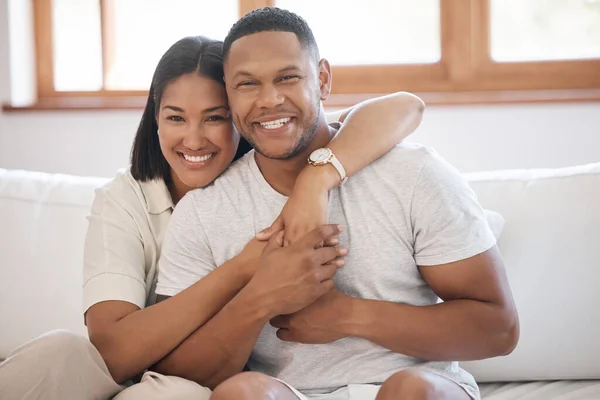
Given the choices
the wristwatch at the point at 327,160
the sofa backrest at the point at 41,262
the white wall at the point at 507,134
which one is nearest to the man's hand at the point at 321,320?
the wristwatch at the point at 327,160

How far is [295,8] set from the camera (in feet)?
10.00

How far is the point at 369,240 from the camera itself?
5.30ft

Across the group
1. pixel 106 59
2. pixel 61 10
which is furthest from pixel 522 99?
pixel 61 10

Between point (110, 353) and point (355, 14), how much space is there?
5.93ft

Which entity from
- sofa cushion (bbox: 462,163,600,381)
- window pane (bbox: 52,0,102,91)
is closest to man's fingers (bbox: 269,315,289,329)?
sofa cushion (bbox: 462,163,600,381)

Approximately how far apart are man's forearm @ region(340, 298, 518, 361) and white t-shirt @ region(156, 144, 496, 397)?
7 cm

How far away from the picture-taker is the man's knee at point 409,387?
133 cm

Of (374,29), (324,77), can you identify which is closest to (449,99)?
(374,29)

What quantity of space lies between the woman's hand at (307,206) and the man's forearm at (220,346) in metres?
0.15

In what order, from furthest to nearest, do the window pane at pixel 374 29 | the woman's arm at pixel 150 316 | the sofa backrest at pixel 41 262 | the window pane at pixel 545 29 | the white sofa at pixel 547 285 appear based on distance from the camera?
the window pane at pixel 374 29 → the window pane at pixel 545 29 → the sofa backrest at pixel 41 262 → the white sofa at pixel 547 285 → the woman's arm at pixel 150 316

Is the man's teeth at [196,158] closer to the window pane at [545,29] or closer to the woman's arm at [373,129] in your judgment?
the woman's arm at [373,129]

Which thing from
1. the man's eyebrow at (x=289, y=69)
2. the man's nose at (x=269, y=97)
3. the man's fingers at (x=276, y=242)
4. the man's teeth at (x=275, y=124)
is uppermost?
the man's eyebrow at (x=289, y=69)

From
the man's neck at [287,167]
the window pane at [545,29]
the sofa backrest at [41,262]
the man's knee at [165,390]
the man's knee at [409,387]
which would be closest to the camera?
the man's knee at [409,387]

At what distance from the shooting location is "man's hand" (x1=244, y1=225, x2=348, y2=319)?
1.50 metres
